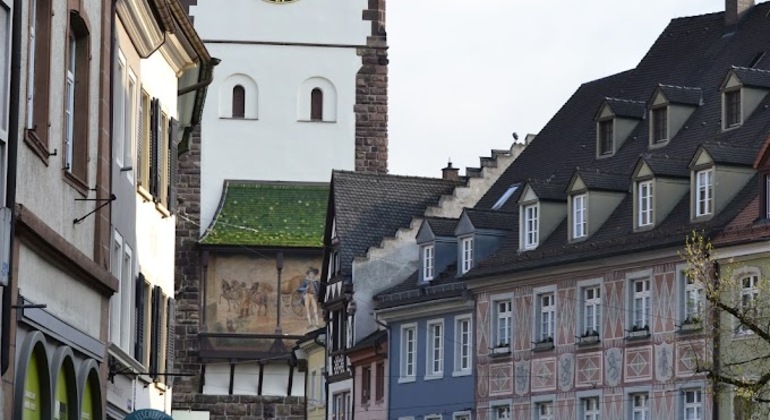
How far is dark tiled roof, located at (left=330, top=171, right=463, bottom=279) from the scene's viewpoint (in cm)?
6097

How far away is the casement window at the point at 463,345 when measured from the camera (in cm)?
5219

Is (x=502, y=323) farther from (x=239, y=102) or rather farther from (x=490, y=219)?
(x=239, y=102)

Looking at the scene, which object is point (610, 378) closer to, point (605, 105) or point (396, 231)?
point (605, 105)

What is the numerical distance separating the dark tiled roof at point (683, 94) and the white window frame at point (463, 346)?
23.7 feet

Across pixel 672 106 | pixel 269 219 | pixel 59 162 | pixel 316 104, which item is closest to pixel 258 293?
pixel 269 219

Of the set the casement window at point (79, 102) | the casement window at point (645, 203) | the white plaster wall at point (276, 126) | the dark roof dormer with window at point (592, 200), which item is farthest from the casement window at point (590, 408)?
the casement window at point (79, 102)

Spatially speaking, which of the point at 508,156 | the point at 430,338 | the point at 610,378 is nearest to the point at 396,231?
the point at 508,156

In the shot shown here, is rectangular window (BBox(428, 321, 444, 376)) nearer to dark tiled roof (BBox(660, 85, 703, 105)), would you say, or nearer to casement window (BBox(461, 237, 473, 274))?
casement window (BBox(461, 237, 473, 274))

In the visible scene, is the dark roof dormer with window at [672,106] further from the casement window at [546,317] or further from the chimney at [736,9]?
the casement window at [546,317]

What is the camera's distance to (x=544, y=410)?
162ft

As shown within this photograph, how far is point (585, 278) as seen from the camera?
47375mm

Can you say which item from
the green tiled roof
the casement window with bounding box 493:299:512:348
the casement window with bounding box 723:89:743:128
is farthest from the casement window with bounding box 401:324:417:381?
the casement window with bounding box 723:89:743:128

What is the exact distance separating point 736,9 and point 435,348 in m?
10.3

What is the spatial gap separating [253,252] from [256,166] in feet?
9.12
